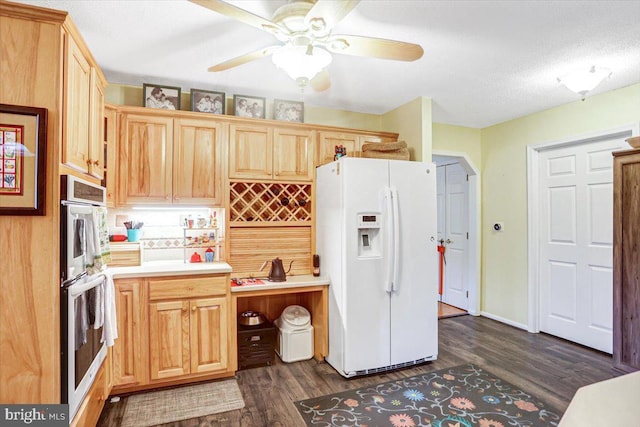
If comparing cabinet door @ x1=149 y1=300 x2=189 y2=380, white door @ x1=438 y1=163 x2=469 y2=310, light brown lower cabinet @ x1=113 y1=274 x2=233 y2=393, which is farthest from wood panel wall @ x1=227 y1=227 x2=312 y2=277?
white door @ x1=438 y1=163 x2=469 y2=310

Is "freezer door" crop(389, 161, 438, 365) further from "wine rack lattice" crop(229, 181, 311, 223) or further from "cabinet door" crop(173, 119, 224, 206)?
"cabinet door" crop(173, 119, 224, 206)

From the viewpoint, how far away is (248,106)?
11.1ft

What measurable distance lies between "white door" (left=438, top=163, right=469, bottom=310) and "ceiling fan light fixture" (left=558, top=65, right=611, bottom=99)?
6.85ft

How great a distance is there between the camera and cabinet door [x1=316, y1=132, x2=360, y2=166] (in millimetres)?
3529

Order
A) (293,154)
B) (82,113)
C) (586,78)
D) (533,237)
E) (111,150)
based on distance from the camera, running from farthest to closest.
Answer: (533,237)
(293,154)
(111,150)
(586,78)
(82,113)

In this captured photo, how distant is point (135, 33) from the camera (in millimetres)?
2279

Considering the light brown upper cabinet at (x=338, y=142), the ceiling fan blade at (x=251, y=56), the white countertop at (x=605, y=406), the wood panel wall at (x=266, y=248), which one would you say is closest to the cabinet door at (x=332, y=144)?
the light brown upper cabinet at (x=338, y=142)

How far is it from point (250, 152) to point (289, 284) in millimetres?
1296

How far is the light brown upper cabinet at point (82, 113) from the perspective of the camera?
1690 mm

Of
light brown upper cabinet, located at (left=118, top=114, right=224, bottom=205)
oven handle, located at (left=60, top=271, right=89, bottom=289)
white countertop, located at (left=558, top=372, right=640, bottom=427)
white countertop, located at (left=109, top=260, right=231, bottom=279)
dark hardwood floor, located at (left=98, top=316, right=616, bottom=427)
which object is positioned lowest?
dark hardwood floor, located at (left=98, top=316, right=616, bottom=427)

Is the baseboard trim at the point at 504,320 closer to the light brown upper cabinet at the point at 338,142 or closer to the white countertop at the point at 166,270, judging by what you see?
the light brown upper cabinet at the point at 338,142

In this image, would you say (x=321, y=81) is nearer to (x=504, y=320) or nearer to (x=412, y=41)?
(x=412, y=41)

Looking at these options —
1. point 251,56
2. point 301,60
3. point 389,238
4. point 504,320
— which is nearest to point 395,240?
point 389,238

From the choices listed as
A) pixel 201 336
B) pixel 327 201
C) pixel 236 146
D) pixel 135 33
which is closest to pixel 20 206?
pixel 135 33
